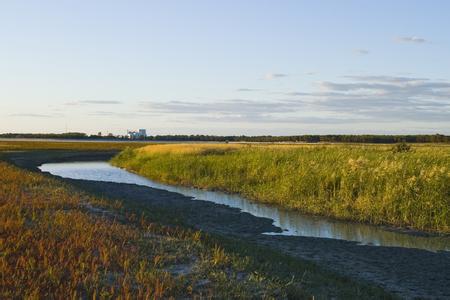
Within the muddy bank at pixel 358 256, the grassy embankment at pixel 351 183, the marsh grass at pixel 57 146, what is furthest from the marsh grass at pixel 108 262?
the marsh grass at pixel 57 146


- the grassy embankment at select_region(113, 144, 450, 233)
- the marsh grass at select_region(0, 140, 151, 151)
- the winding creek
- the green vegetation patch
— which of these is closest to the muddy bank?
the winding creek

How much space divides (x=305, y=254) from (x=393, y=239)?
447 centimetres

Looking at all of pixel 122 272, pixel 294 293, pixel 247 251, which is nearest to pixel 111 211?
pixel 247 251

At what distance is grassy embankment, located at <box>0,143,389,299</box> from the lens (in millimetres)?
8039

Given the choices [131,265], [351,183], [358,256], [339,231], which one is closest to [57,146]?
[351,183]

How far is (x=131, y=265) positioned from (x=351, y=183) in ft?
52.8

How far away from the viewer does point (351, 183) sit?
77.5 ft

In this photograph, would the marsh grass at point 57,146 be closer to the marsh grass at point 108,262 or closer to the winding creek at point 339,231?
the winding creek at point 339,231

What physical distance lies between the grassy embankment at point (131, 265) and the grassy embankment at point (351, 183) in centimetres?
925

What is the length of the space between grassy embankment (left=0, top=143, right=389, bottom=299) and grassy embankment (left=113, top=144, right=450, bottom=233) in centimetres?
925

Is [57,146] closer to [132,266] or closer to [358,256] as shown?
[358,256]

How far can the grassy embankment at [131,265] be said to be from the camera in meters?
8.04

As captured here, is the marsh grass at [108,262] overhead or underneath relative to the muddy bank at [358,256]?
overhead

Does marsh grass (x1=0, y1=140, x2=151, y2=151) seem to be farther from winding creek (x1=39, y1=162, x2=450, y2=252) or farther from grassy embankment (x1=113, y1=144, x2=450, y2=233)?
winding creek (x1=39, y1=162, x2=450, y2=252)
